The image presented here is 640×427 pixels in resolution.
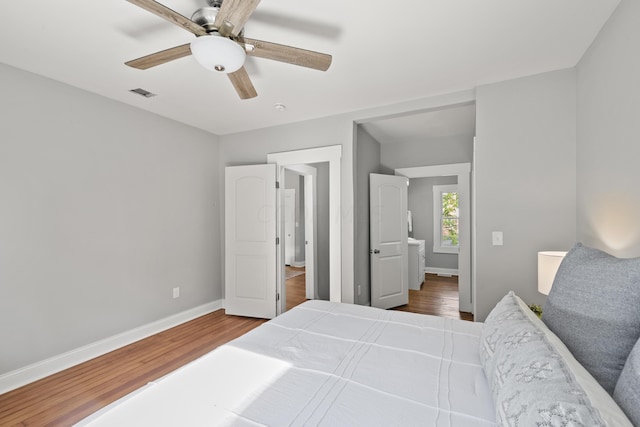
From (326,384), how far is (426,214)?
619cm

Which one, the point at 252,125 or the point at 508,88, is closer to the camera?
the point at 508,88

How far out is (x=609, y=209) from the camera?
1.77 m

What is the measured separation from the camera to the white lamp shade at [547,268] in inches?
73.9

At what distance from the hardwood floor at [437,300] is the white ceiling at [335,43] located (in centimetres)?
284

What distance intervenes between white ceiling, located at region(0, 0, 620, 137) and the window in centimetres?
412

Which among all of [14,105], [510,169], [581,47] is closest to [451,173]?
[510,169]

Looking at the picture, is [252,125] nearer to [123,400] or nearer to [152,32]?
[152,32]

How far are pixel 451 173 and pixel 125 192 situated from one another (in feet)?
13.9

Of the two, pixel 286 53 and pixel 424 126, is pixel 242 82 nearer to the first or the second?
pixel 286 53

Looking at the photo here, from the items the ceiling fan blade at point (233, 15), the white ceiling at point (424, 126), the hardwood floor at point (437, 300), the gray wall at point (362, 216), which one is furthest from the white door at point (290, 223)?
the ceiling fan blade at point (233, 15)

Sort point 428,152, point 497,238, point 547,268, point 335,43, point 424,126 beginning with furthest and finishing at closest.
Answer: point 428,152 < point 424,126 < point 497,238 < point 335,43 < point 547,268

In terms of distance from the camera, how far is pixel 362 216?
3.82 meters

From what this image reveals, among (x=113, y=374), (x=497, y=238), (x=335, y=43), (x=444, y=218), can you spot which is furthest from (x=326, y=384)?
(x=444, y=218)

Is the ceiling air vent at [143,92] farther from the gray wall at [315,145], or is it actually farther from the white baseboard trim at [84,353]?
the white baseboard trim at [84,353]
